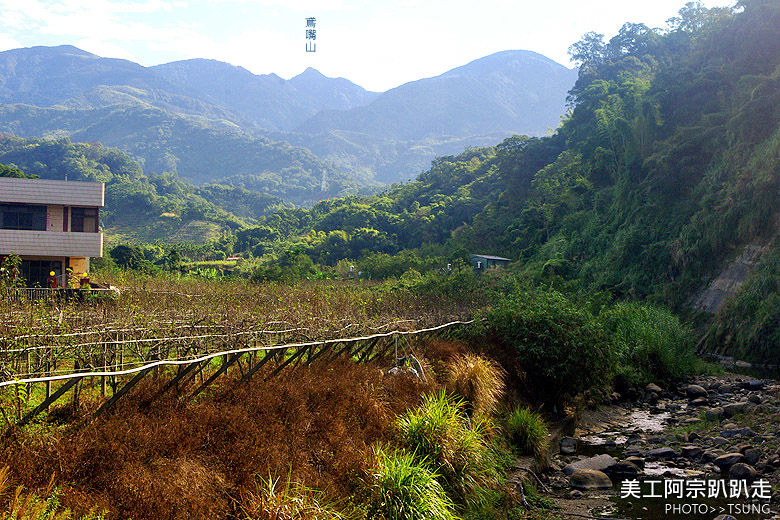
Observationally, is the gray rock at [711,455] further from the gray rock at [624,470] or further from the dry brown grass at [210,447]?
the dry brown grass at [210,447]

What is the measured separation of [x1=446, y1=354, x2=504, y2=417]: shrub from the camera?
12.2 m

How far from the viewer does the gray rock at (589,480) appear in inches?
471

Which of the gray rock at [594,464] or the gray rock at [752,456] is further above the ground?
the gray rock at [752,456]

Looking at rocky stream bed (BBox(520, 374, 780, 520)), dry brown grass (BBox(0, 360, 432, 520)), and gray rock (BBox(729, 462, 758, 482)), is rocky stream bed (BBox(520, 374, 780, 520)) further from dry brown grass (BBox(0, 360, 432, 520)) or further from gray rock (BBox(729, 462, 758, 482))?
dry brown grass (BBox(0, 360, 432, 520))

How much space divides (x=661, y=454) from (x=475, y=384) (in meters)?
4.66

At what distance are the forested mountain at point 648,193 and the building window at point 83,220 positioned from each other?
18.3m

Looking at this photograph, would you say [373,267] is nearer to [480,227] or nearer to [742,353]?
[480,227]

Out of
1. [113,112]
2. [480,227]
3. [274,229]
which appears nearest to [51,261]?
[480,227]

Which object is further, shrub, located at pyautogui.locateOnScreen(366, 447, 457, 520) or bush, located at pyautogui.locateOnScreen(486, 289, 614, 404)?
bush, located at pyautogui.locateOnScreen(486, 289, 614, 404)

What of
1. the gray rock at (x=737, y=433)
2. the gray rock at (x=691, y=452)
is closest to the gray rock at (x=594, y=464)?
the gray rock at (x=691, y=452)

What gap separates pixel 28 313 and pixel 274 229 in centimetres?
6414

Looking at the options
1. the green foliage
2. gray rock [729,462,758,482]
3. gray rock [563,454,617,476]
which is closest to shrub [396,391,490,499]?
gray rock [563,454,617,476]

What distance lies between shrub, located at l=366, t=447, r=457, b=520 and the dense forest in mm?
21896

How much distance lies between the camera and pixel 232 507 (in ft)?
20.7
